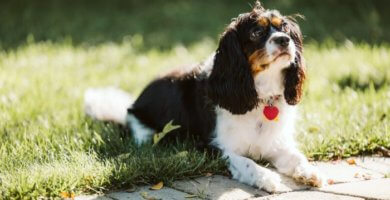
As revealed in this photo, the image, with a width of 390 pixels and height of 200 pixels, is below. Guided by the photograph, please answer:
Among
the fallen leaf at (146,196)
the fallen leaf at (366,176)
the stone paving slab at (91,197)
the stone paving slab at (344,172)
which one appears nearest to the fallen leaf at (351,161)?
the stone paving slab at (344,172)

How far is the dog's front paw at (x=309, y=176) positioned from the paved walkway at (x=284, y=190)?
4 cm

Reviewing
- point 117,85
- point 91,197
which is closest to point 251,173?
point 91,197

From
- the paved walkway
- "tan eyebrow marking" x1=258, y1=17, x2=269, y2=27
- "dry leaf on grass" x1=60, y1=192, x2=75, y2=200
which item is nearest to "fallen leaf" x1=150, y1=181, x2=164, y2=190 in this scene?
the paved walkway

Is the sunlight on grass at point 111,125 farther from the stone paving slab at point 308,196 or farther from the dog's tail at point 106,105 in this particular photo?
the stone paving slab at point 308,196

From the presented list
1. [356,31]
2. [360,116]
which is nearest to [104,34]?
[356,31]

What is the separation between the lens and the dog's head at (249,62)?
4387mm

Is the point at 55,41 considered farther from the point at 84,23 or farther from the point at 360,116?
the point at 360,116

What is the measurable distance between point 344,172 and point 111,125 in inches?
78.1

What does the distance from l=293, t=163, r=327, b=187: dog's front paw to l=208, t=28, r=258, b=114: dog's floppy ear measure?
22.2 inches

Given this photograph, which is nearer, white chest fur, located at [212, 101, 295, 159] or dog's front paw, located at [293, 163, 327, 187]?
dog's front paw, located at [293, 163, 327, 187]

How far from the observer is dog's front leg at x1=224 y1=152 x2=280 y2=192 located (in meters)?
4.04

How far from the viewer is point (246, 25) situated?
4.49 m

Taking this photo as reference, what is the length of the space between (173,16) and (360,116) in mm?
5526

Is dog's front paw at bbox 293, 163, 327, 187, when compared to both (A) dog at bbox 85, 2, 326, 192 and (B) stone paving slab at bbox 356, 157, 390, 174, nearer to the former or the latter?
(A) dog at bbox 85, 2, 326, 192
